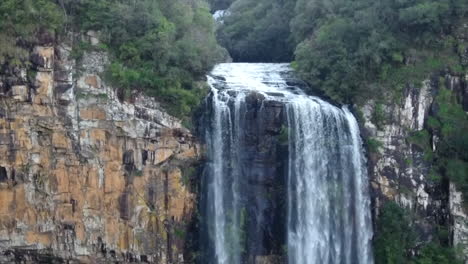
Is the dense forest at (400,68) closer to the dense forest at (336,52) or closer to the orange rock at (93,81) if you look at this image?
the dense forest at (336,52)

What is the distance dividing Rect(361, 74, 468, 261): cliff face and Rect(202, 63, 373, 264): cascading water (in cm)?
66

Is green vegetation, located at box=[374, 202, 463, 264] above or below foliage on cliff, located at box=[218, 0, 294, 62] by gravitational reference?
below

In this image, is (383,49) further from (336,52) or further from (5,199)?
(5,199)

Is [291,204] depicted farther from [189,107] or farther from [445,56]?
[445,56]

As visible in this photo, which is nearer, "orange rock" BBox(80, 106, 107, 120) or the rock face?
the rock face

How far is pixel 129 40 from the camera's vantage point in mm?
20672

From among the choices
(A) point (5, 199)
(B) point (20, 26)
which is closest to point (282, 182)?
(A) point (5, 199)

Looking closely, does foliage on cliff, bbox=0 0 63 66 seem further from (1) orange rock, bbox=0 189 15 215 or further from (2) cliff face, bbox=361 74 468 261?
(2) cliff face, bbox=361 74 468 261

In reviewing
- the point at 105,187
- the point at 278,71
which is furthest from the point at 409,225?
the point at 105,187

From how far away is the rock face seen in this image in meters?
19.6

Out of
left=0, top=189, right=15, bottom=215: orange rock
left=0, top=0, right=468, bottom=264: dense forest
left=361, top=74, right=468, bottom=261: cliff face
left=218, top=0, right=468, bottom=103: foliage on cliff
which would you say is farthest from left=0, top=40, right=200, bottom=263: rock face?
left=361, top=74, right=468, bottom=261: cliff face

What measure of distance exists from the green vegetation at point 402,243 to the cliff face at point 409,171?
30 centimetres

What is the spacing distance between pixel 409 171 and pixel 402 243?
8.48 ft

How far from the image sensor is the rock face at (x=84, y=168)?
19562mm
